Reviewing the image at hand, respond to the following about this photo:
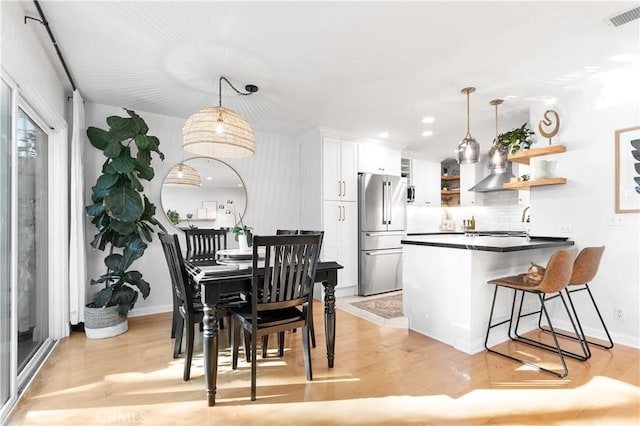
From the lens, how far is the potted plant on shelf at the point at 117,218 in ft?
10.1

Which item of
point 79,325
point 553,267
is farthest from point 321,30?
point 79,325

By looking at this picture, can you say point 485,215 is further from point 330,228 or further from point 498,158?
point 330,228

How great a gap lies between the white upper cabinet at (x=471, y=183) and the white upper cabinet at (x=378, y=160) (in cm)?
167

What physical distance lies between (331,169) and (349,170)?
34cm

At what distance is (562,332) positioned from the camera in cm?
317

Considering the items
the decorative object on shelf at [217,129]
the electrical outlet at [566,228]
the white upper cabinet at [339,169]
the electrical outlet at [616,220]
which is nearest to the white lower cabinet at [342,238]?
the white upper cabinet at [339,169]

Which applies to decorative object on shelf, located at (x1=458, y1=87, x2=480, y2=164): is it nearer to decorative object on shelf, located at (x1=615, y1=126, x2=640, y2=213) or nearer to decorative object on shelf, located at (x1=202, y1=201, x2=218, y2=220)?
decorative object on shelf, located at (x1=615, y1=126, x2=640, y2=213)

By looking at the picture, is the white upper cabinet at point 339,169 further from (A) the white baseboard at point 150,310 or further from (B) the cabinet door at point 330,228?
(A) the white baseboard at point 150,310

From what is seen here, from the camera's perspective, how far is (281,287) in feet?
6.82

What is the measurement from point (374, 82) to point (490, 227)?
14.7ft

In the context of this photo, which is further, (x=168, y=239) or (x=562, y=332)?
(x=562, y=332)

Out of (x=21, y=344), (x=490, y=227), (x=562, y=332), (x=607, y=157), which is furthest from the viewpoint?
(x=490, y=227)

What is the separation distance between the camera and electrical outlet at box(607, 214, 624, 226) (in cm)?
289

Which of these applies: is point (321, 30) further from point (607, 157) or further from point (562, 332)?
point (562, 332)
